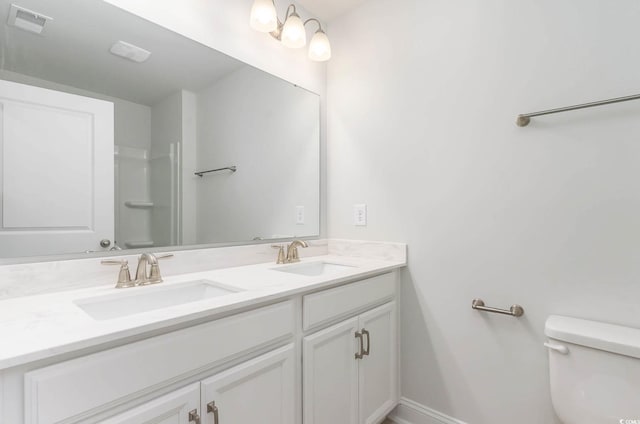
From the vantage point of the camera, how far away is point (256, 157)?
1.70 m

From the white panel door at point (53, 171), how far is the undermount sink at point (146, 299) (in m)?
0.25

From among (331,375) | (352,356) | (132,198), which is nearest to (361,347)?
(352,356)

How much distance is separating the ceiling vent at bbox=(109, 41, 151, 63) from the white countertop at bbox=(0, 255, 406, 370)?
879mm

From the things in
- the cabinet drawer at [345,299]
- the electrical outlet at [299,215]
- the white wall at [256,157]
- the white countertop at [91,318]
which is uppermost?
the white wall at [256,157]

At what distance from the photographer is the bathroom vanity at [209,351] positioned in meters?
0.63

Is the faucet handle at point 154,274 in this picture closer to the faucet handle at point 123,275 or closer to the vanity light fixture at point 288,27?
the faucet handle at point 123,275

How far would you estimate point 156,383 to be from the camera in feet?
2.46

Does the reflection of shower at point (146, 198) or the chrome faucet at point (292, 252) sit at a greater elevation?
the reflection of shower at point (146, 198)

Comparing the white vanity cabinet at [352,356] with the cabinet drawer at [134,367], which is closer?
the cabinet drawer at [134,367]

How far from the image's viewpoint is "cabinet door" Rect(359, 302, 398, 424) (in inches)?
55.1

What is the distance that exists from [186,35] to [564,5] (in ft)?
5.02

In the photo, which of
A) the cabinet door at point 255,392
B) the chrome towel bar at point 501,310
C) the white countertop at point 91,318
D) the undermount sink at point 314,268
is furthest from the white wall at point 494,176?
the cabinet door at point 255,392

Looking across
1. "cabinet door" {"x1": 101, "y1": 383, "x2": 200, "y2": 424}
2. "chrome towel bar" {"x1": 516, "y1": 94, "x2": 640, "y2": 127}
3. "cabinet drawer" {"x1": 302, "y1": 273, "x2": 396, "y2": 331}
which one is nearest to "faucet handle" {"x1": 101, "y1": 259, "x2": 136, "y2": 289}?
"cabinet door" {"x1": 101, "y1": 383, "x2": 200, "y2": 424}

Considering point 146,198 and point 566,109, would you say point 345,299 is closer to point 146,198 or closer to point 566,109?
point 146,198
